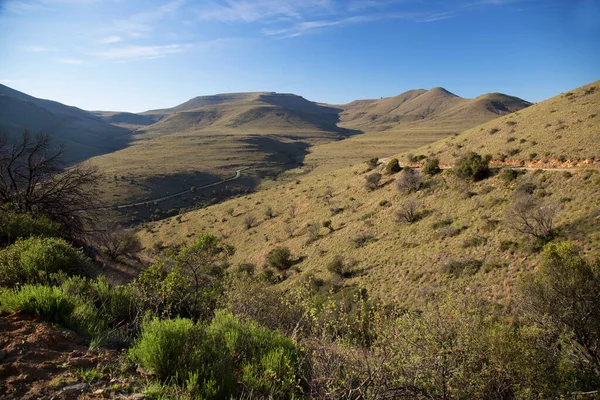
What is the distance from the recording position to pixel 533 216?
17.8 metres

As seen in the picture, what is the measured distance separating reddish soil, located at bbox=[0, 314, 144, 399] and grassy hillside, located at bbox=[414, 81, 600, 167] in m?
29.7

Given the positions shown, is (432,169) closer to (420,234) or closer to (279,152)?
(420,234)

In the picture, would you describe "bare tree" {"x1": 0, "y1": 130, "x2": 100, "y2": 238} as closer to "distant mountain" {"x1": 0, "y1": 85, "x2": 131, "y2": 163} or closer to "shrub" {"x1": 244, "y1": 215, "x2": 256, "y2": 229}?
"shrub" {"x1": 244, "y1": 215, "x2": 256, "y2": 229}

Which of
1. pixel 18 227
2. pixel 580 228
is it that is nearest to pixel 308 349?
pixel 18 227

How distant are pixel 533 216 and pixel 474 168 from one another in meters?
10.1

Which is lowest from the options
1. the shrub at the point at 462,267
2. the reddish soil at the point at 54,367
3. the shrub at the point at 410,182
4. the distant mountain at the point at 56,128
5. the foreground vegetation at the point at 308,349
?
the shrub at the point at 462,267

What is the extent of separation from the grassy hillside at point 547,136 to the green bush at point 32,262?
31.0 m

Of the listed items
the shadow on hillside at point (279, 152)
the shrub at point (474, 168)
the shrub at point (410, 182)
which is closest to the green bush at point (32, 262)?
the shrub at point (474, 168)

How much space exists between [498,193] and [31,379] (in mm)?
28086

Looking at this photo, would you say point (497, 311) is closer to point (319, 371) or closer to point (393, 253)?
point (393, 253)

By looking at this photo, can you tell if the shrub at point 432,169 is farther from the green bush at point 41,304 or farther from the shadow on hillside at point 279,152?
the shadow on hillside at point 279,152

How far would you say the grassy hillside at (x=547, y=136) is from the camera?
24172 millimetres

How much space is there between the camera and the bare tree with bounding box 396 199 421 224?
89.4 feet

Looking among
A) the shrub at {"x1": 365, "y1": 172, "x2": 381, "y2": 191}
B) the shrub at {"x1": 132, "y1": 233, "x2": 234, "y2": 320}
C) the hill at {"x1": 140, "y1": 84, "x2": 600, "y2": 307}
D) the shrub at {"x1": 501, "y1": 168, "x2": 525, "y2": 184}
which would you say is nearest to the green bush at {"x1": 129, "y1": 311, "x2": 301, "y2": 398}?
the shrub at {"x1": 132, "y1": 233, "x2": 234, "y2": 320}
